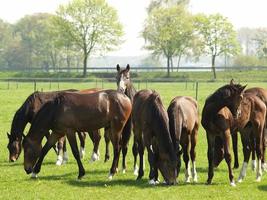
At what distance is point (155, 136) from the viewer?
10500 mm

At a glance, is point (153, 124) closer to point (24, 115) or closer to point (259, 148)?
point (259, 148)

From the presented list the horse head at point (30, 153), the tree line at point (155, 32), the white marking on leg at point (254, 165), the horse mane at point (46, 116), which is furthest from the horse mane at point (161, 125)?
the tree line at point (155, 32)

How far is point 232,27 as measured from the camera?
73.3 meters

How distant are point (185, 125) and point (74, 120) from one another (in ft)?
8.17

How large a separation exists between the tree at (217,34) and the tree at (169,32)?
2134 mm

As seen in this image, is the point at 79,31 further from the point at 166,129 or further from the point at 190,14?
the point at 166,129

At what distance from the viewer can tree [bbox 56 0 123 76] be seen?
233ft

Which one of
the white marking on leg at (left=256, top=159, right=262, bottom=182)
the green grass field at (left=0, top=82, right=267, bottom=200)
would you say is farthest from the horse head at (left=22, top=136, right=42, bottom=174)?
the white marking on leg at (left=256, top=159, right=262, bottom=182)

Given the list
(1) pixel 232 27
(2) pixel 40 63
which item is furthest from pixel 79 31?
(2) pixel 40 63

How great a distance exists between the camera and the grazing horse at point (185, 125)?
10.5 m

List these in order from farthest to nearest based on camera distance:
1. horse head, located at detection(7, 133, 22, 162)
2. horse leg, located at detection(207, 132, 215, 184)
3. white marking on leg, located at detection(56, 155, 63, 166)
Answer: white marking on leg, located at detection(56, 155, 63, 166), horse head, located at detection(7, 133, 22, 162), horse leg, located at detection(207, 132, 215, 184)

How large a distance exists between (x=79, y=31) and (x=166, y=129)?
205 feet

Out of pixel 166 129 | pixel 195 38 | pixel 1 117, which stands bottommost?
pixel 1 117

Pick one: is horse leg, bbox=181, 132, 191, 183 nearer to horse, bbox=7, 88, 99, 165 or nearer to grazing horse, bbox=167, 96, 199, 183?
grazing horse, bbox=167, 96, 199, 183
